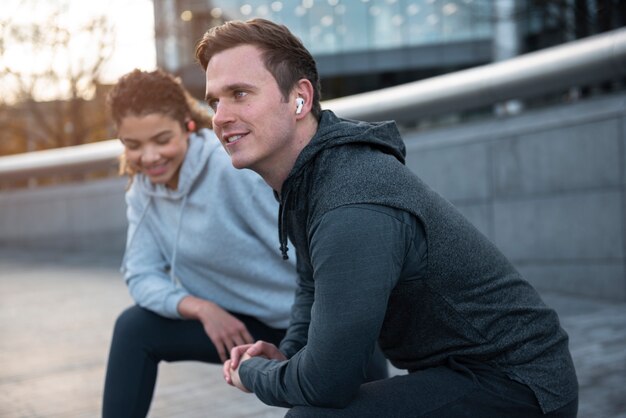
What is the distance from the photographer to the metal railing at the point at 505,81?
5961 millimetres

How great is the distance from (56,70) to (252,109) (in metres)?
23.3

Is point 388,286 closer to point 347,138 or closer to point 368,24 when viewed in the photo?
point 347,138

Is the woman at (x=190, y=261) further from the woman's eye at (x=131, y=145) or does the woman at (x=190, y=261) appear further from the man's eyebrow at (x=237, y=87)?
the man's eyebrow at (x=237, y=87)

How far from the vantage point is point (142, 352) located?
296 cm

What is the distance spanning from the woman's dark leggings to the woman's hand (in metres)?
0.10

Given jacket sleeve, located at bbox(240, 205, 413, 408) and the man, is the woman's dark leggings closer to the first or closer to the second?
the man

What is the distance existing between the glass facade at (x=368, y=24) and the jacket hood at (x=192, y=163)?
105ft

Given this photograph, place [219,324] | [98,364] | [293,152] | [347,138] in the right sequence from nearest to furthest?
[347,138] < [293,152] < [219,324] < [98,364]

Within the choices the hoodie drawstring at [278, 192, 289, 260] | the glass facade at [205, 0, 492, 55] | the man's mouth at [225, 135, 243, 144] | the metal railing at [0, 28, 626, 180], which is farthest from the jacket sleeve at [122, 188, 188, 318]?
the glass facade at [205, 0, 492, 55]

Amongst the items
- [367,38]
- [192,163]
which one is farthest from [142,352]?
[367,38]

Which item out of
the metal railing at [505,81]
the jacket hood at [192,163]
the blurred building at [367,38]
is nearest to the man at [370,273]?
the jacket hood at [192,163]

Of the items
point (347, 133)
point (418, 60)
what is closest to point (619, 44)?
point (347, 133)

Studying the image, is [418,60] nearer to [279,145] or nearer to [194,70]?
[194,70]

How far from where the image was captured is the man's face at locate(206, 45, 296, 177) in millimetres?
2041
